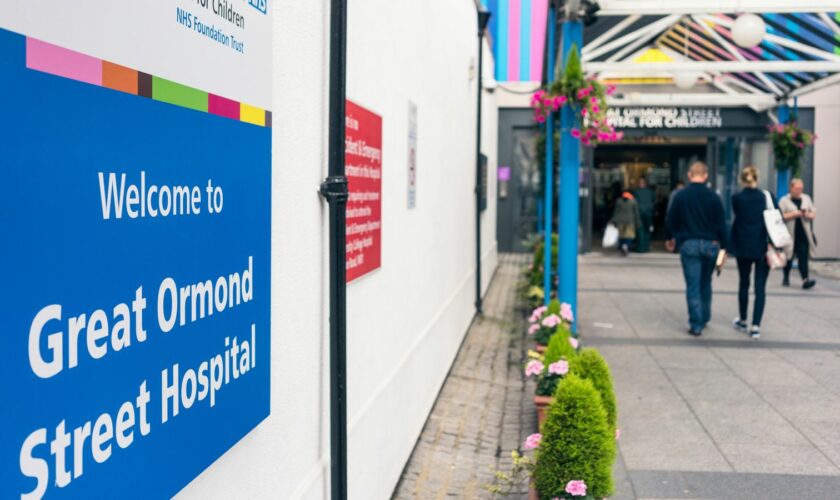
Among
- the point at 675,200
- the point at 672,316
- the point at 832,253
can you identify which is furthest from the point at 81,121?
the point at 832,253

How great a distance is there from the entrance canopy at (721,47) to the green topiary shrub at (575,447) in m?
5.59

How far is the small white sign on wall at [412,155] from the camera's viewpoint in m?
5.50

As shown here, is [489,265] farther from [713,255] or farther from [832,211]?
[832,211]

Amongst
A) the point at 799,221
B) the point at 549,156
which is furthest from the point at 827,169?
the point at 549,156

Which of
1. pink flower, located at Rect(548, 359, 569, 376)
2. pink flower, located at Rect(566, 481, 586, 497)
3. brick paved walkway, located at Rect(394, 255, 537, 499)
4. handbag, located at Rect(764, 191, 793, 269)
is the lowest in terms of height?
brick paved walkway, located at Rect(394, 255, 537, 499)

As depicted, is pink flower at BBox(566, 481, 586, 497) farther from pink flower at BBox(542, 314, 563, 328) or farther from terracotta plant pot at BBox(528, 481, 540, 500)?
pink flower at BBox(542, 314, 563, 328)

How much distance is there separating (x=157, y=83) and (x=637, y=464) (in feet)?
13.9

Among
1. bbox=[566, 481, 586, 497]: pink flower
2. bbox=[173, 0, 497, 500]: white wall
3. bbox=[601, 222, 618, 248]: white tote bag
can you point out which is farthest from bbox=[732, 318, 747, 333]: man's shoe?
bbox=[601, 222, 618, 248]: white tote bag

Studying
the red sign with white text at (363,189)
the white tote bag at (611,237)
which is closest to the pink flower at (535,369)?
the red sign with white text at (363,189)

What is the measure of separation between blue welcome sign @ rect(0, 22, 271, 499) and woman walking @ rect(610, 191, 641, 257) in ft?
61.4

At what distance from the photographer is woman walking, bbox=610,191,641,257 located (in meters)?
20.3

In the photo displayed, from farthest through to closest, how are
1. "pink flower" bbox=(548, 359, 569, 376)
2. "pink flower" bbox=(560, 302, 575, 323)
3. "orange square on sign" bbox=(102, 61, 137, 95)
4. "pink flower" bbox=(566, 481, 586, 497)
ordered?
"pink flower" bbox=(560, 302, 575, 323)
"pink flower" bbox=(548, 359, 569, 376)
"pink flower" bbox=(566, 481, 586, 497)
"orange square on sign" bbox=(102, 61, 137, 95)

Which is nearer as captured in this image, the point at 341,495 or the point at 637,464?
the point at 341,495

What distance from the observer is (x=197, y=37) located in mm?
1925
